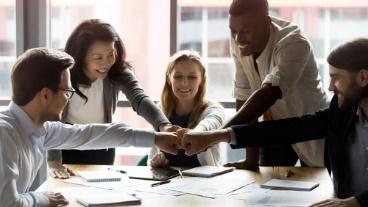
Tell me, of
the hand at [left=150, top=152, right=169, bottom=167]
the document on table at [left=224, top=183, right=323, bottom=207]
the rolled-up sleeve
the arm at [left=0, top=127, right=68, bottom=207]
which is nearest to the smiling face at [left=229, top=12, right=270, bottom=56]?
the rolled-up sleeve

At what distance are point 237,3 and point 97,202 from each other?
3.81ft

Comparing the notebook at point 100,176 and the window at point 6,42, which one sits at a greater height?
the window at point 6,42

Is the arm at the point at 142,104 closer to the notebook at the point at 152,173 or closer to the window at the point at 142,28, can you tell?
the notebook at the point at 152,173

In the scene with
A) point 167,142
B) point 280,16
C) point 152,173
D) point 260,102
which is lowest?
point 152,173

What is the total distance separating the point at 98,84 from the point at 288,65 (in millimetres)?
1022

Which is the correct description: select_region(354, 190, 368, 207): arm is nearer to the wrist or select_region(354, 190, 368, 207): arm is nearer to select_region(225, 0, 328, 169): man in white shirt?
select_region(225, 0, 328, 169): man in white shirt

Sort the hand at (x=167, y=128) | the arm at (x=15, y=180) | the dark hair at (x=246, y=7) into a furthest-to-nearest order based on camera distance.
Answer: the hand at (x=167, y=128)
the dark hair at (x=246, y=7)
the arm at (x=15, y=180)

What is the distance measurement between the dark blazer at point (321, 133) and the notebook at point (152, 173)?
0.30 meters

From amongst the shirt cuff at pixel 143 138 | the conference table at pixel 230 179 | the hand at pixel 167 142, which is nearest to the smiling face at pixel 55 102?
the conference table at pixel 230 179

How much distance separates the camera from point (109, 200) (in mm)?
2105

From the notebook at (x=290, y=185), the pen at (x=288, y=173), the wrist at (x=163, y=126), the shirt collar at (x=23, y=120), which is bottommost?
the pen at (x=288, y=173)

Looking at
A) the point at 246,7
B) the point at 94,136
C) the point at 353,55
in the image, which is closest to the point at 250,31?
the point at 246,7

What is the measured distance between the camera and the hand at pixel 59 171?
257 centimetres

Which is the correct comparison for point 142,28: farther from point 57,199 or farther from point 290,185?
point 57,199
